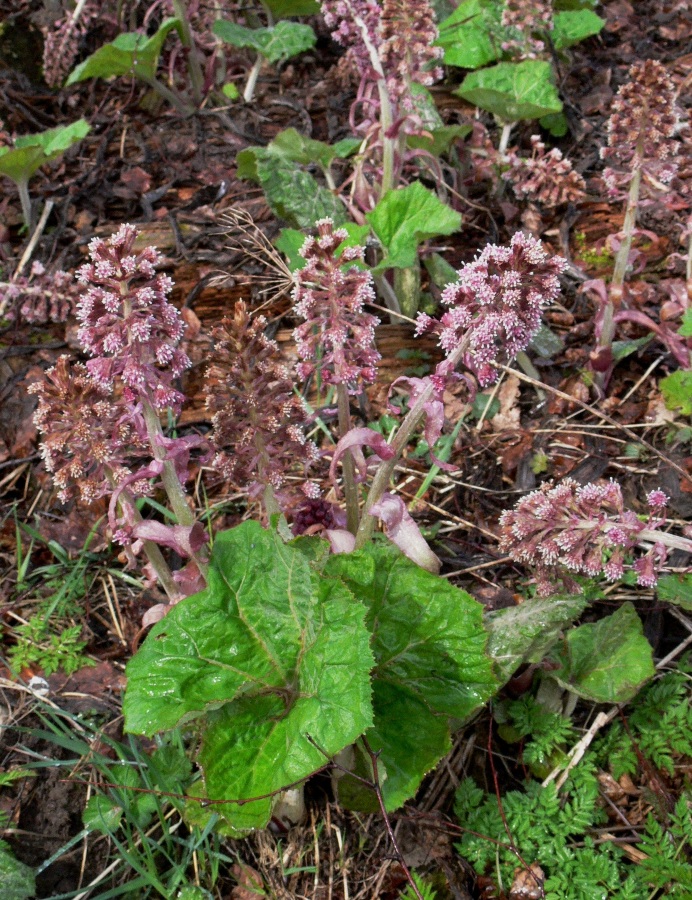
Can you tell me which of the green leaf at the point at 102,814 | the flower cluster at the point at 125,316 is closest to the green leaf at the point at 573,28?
the flower cluster at the point at 125,316

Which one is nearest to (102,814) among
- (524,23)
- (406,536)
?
(406,536)

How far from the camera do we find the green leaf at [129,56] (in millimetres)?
3848

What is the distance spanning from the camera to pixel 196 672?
72.9 inches

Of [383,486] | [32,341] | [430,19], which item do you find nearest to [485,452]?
[383,486]

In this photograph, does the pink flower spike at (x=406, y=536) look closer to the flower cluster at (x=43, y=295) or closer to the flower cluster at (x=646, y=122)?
the flower cluster at (x=646, y=122)

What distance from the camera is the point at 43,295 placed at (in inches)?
132

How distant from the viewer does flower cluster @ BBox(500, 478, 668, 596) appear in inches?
76.3

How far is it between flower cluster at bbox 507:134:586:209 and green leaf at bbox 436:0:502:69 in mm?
779

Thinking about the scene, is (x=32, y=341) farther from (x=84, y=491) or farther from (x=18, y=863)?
(x=18, y=863)

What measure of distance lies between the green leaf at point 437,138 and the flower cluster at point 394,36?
20cm

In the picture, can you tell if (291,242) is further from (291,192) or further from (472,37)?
(472,37)

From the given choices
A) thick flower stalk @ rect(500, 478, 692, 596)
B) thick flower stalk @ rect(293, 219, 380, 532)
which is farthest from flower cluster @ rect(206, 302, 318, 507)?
thick flower stalk @ rect(500, 478, 692, 596)

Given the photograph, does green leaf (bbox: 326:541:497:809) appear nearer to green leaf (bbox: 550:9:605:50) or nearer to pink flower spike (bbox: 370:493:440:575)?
pink flower spike (bbox: 370:493:440:575)

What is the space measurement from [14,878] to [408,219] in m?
2.51
